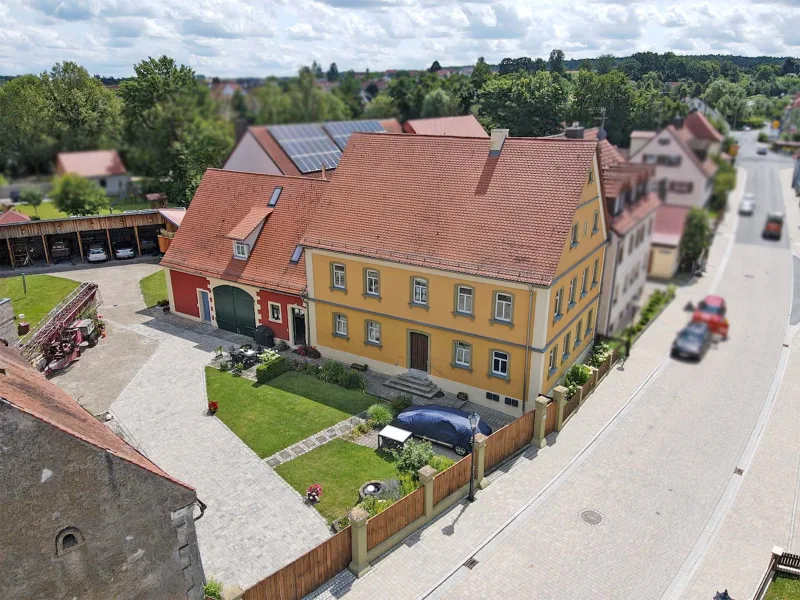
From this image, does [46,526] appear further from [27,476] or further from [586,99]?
[586,99]

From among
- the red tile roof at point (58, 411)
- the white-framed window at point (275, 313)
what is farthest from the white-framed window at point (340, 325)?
the red tile roof at point (58, 411)

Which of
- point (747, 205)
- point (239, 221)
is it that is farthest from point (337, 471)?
point (239, 221)

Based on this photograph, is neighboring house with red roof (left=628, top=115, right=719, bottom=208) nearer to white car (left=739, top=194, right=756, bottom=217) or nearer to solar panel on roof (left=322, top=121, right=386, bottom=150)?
white car (left=739, top=194, right=756, bottom=217)

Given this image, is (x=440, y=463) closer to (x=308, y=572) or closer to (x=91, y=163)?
(x=308, y=572)

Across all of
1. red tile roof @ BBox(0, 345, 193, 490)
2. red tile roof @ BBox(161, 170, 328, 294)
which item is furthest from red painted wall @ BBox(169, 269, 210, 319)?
red tile roof @ BBox(0, 345, 193, 490)

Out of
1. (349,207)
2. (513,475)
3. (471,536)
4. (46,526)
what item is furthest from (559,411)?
(46,526)
